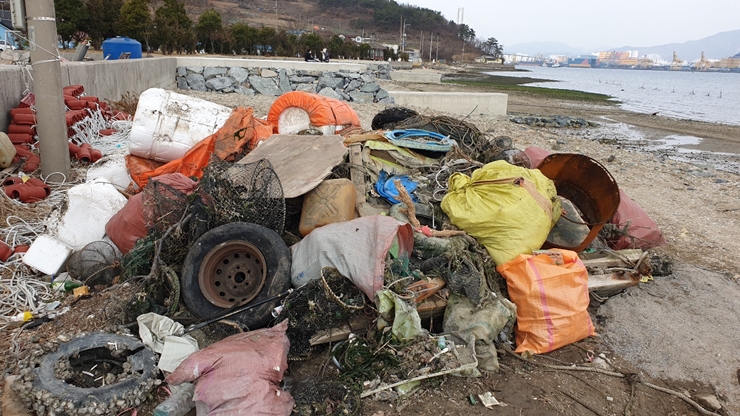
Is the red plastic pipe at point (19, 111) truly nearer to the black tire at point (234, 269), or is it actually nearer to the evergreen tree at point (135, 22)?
the black tire at point (234, 269)

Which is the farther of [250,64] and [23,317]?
[250,64]

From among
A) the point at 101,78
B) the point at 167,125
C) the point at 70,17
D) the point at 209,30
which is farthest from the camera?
the point at 209,30

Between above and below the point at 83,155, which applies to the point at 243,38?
above

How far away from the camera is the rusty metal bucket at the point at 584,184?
15.1ft

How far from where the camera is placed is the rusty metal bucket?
4.61 m

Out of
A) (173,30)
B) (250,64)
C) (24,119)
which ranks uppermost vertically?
(173,30)

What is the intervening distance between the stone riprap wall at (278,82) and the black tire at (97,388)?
13228 millimetres

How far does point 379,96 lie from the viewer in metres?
16.4

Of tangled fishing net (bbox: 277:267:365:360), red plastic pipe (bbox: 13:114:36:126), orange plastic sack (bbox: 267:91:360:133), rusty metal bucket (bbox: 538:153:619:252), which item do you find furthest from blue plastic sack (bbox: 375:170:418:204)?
red plastic pipe (bbox: 13:114:36:126)

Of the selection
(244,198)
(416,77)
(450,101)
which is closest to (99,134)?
(244,198)

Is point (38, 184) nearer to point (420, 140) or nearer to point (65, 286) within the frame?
point (65, 286)

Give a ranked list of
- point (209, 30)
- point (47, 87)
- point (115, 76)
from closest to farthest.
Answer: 1. point (47, 87)
2. point (115, 76)
3. point (209, 30)

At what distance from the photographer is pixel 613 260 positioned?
4.25m

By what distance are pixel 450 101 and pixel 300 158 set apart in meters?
12.9
